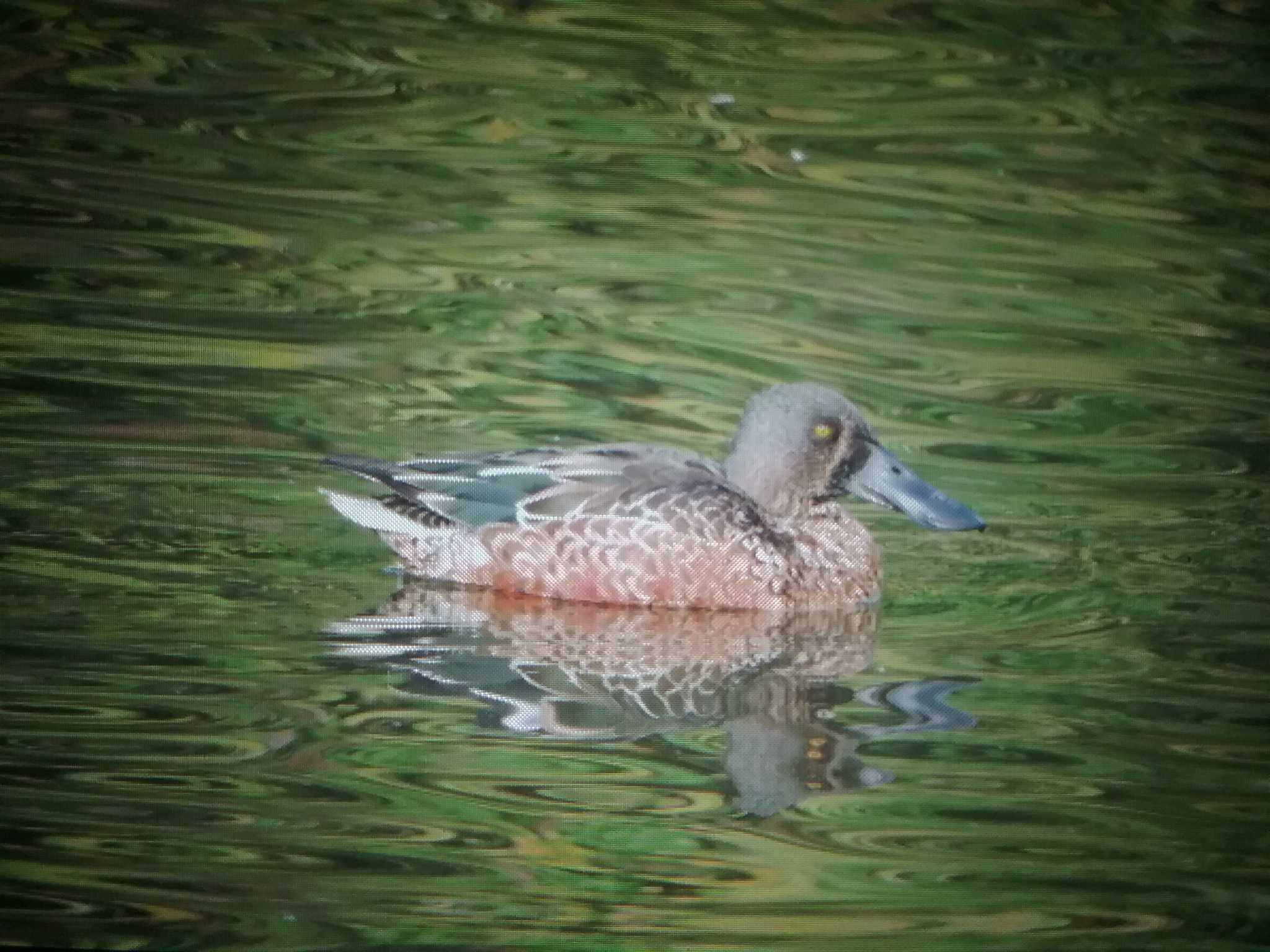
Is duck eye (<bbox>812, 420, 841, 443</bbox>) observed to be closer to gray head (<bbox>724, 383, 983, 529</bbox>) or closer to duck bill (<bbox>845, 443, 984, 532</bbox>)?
gray head (<bbox>724, 383, 983, 529</bbox>)

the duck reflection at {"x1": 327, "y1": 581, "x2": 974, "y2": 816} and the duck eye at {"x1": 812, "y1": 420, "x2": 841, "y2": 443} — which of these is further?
the duck eye at {"x1": 812, "y1": 420, "x2": 841, "y2": 443}

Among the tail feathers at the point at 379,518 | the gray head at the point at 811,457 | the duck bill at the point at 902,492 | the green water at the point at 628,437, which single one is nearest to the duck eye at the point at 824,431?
the gray head at the point at 811,457

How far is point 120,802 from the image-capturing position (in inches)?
262

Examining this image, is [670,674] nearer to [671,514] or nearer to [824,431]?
[671,514]

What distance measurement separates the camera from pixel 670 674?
800 centimetres

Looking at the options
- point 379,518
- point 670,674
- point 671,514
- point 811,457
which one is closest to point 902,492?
point 811,457

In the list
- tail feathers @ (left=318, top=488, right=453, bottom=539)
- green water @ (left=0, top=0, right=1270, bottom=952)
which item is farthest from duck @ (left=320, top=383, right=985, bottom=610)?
green water @ (left=0, top=0, right=1270, bottom=952)

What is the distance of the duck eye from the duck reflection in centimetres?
72

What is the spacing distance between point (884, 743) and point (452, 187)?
7265mm

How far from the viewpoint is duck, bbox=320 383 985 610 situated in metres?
8.88

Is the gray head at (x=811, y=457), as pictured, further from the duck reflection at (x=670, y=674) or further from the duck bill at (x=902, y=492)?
the duck reflection at (x=670, y=674)

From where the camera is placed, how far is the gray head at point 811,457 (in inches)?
367

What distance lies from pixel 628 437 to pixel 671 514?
72.7 inches

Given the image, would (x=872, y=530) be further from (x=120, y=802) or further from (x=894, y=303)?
(x=120, y=802)
